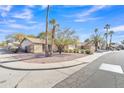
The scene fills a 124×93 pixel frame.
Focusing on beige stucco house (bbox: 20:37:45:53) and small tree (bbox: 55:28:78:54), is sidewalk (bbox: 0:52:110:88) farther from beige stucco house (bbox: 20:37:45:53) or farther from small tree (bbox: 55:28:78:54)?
beige stucco house (bbox: 20:37:45:53)

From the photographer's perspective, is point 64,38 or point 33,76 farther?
point 64,38

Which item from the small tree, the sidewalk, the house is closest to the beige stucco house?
the house

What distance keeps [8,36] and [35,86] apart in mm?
47669

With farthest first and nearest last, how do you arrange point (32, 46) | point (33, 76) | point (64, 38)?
point (32, 46) < point (64, 38) < point (33, 76)

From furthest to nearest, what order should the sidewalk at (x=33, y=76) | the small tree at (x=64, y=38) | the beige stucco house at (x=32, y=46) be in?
the beige stucco house at (x=32, y=46), the small tree at (x=64, y=38), the sidewalk at (x=33, y=76)

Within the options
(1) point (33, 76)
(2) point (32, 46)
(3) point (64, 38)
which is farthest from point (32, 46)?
(1) point (33, 76)

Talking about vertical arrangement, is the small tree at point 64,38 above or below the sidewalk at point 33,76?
above

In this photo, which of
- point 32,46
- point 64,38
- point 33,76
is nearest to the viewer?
point 33,76

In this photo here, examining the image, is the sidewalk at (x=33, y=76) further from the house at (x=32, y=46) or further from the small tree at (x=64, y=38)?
the house at (x=32, y=46)

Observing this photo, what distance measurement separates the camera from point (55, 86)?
16.3 feet

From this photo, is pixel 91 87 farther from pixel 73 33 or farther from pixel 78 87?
pixel 73 33

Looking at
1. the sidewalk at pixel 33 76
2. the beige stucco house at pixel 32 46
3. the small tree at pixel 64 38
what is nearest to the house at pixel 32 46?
the beige stucco house at pixel 32 46

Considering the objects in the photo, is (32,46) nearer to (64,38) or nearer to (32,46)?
(32,46)
